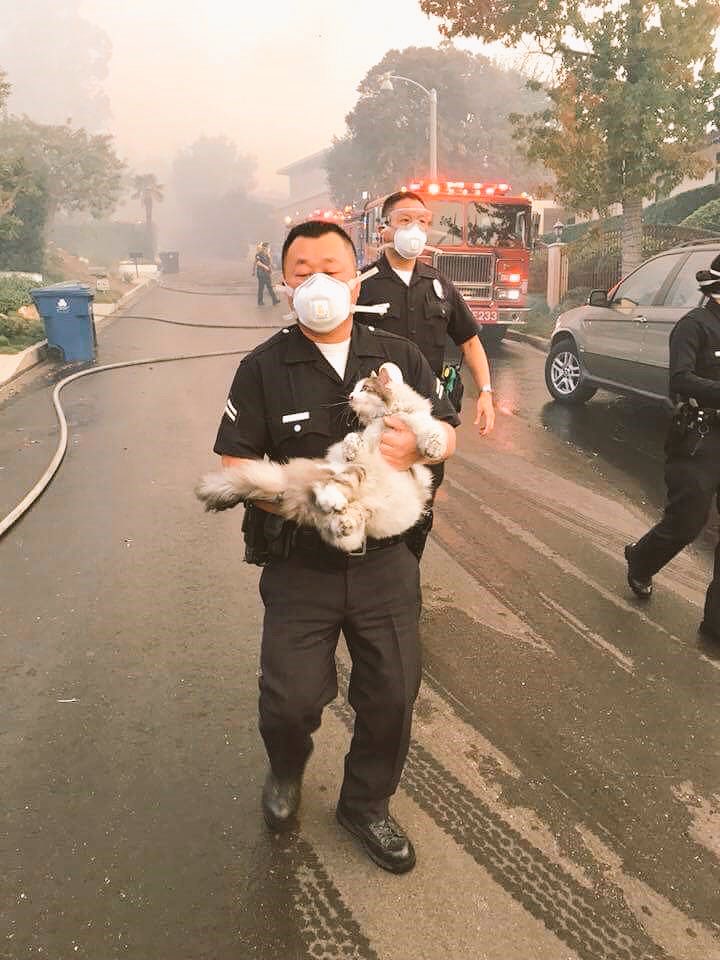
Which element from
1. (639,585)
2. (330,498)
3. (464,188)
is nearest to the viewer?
(330,498)

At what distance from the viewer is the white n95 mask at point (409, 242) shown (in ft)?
13.5

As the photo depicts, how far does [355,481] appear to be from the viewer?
83.4 inches

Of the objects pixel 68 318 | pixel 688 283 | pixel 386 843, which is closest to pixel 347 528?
pixel 386 843

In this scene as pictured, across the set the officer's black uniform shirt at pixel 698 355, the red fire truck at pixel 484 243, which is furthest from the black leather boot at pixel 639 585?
the red fire truck at pixel 484 243

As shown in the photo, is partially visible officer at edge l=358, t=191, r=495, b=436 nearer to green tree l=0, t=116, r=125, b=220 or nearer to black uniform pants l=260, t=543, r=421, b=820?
black uniform pants l=260, t=543, r=421, b=820

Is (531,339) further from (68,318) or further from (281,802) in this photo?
(281,802)

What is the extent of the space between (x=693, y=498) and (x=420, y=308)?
173 centimetres

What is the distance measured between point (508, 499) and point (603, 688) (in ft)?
9.04

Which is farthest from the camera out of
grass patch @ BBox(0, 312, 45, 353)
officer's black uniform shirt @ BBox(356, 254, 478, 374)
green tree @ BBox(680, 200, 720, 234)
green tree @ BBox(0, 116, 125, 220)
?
green tree @ BBox(0, 116, 125, 220)

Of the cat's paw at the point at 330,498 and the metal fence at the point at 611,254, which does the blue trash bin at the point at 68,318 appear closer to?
the metal fence at the point at 611,254

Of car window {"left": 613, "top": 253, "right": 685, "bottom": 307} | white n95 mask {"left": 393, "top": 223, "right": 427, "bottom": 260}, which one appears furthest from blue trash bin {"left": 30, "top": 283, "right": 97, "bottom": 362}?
white n95 mask {"left": 393, "top": 223, "right": 427, "bottom": 260}

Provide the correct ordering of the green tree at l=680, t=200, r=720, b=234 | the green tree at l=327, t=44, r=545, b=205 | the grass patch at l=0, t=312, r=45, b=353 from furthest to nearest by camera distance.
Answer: the green tree at l=327, t=44, r=545, b=205 < the green tree at l=680, t=200, r=720, b=234 < the grass patch at l=0, t=312, r=45, b=353

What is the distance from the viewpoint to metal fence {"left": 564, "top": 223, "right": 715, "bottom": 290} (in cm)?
1891

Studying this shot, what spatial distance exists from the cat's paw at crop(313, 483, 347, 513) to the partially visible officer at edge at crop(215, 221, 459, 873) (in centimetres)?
23
